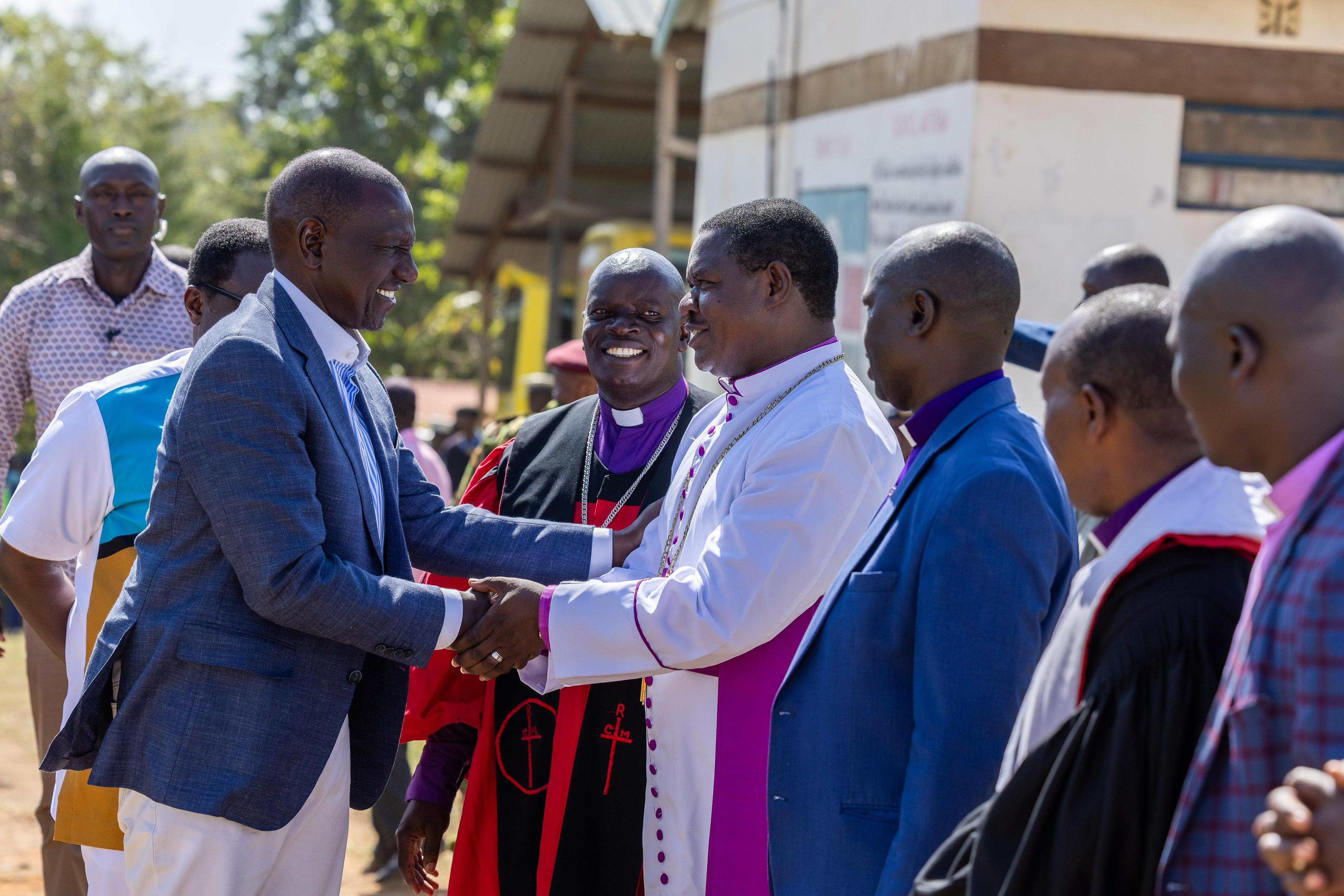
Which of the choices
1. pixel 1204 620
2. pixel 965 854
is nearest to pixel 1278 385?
pixel 1204 620

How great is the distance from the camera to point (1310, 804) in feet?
5.11

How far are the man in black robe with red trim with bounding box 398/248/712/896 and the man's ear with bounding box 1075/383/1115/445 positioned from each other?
1.93 meters

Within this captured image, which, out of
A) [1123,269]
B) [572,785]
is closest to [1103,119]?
[1123,269]

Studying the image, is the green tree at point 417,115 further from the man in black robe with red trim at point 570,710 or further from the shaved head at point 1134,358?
the shaved head at point 1134,358

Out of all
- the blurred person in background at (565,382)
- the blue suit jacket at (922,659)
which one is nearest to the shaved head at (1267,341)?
the blue suit jacket at (922,659)

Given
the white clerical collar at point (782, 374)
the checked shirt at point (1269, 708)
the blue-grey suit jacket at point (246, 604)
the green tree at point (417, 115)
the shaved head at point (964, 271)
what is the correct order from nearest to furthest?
the checked shirt at point (1269, 708) < the shaved head at point (964, 271) < the blue-grey suit jacket at point (246, 604) < the white clerical collar at point (782, 374) < the green tree at point (417, 115)

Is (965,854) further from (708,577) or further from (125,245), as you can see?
(125,245)

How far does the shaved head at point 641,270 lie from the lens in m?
4.20

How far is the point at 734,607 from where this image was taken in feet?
9.96

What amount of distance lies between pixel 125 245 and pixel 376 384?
2074 millimetres

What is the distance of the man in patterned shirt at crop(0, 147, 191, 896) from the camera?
5094 millimetres

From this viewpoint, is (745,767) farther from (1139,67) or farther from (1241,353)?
(1139,67)

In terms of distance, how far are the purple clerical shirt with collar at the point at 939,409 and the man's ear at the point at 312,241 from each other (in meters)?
1.51

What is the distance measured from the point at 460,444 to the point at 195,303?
29.8 feet
